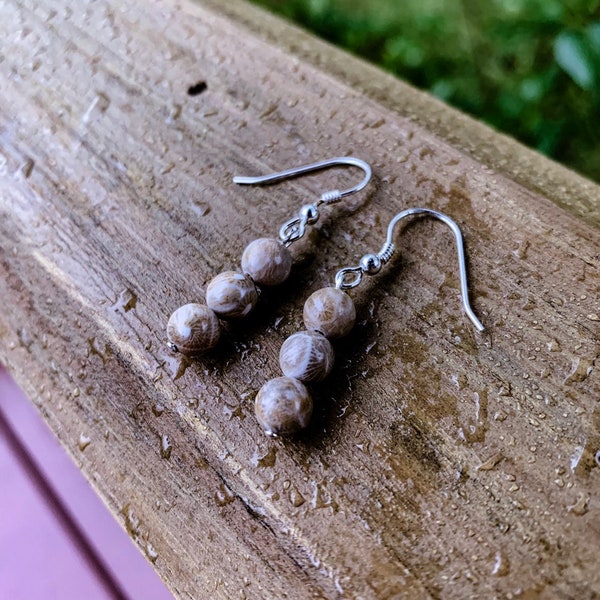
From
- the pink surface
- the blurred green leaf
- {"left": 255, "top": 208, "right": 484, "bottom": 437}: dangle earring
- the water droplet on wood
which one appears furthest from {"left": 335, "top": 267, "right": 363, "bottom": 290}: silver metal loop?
the blurred green leaf

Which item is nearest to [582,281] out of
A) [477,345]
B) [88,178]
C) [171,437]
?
[477,345]

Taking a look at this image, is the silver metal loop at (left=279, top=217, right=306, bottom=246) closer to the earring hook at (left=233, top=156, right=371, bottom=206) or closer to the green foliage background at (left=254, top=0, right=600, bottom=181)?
the earring hook at (left=233, top=156, right=371, bottom=206)

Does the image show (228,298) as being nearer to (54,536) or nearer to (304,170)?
(304,170)

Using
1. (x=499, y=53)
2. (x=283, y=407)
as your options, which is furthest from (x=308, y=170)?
(x=499, y=53)

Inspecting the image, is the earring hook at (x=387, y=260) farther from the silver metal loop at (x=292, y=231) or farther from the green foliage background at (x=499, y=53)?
the green foliage background at (x=499, y=53)

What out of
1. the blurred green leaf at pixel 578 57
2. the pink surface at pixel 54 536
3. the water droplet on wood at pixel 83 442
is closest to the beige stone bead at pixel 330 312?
the water droplet on wood at pixel 83 442

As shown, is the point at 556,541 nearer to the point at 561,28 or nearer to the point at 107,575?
the point at 107,575
